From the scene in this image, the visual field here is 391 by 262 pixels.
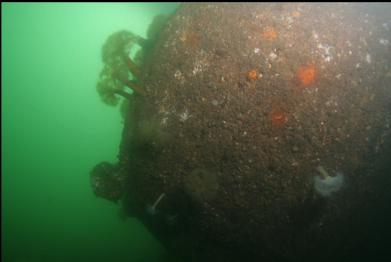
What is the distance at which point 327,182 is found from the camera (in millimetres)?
4133

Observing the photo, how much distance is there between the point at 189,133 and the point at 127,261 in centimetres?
1093

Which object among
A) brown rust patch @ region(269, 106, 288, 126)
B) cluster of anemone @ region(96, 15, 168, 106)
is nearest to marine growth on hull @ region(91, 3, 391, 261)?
brown rust patch @ region(269, 106, 288, 126)

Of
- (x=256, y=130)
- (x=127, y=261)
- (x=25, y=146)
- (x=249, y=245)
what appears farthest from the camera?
(x=25, y=146)

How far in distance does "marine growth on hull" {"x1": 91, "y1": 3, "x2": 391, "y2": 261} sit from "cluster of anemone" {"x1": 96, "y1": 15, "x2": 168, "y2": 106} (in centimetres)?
79

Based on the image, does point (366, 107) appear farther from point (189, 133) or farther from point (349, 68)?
point (189, 133)

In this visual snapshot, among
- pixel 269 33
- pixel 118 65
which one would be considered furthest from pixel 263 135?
pixel 118 65

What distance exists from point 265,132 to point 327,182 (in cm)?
118

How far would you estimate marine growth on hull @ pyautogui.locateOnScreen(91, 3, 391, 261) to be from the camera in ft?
13.5

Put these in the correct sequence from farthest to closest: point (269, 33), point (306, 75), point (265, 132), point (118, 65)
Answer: point (118, 65) < point (269, 33) < point (306, 75) < point (265, 132)

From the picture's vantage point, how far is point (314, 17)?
15.4 feet

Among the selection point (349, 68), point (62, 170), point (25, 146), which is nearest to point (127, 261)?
point (349, 68)

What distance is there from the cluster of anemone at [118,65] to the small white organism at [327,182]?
350cm

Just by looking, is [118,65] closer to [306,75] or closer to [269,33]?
[269,33]

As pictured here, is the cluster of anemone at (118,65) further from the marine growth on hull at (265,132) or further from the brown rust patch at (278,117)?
the brown rust patch at (278,117)
